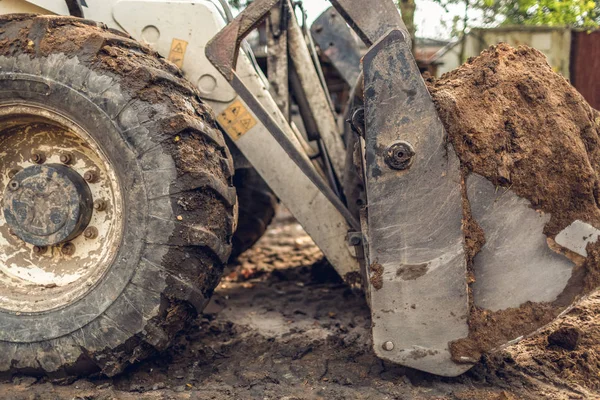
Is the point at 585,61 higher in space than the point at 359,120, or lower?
lower

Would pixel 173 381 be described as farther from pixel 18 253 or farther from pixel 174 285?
pixel 18 253

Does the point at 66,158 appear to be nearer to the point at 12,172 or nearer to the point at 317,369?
the point at 12,172

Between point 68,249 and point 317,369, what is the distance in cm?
114

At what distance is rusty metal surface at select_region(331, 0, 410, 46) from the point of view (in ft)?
7.79

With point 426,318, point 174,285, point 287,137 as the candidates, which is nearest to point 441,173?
point 426,318

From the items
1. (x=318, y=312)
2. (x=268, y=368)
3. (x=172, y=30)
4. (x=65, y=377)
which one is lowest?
(x=318, y=312)

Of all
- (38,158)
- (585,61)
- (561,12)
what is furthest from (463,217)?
(585,61)

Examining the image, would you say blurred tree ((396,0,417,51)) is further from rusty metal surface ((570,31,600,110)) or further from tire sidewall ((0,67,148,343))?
tire sidewall ((0,67,148,343))

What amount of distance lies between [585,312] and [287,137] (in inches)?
62.0

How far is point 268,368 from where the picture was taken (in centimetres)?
253

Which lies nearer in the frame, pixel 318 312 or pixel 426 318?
pixel 426 318

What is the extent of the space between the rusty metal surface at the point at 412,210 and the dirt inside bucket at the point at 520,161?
5cm

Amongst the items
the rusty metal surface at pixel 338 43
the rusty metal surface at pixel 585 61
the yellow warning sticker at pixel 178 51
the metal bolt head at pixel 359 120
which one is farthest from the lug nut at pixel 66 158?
the rusty metal surface at pixel 585 61

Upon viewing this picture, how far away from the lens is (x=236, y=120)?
2.77 metres
